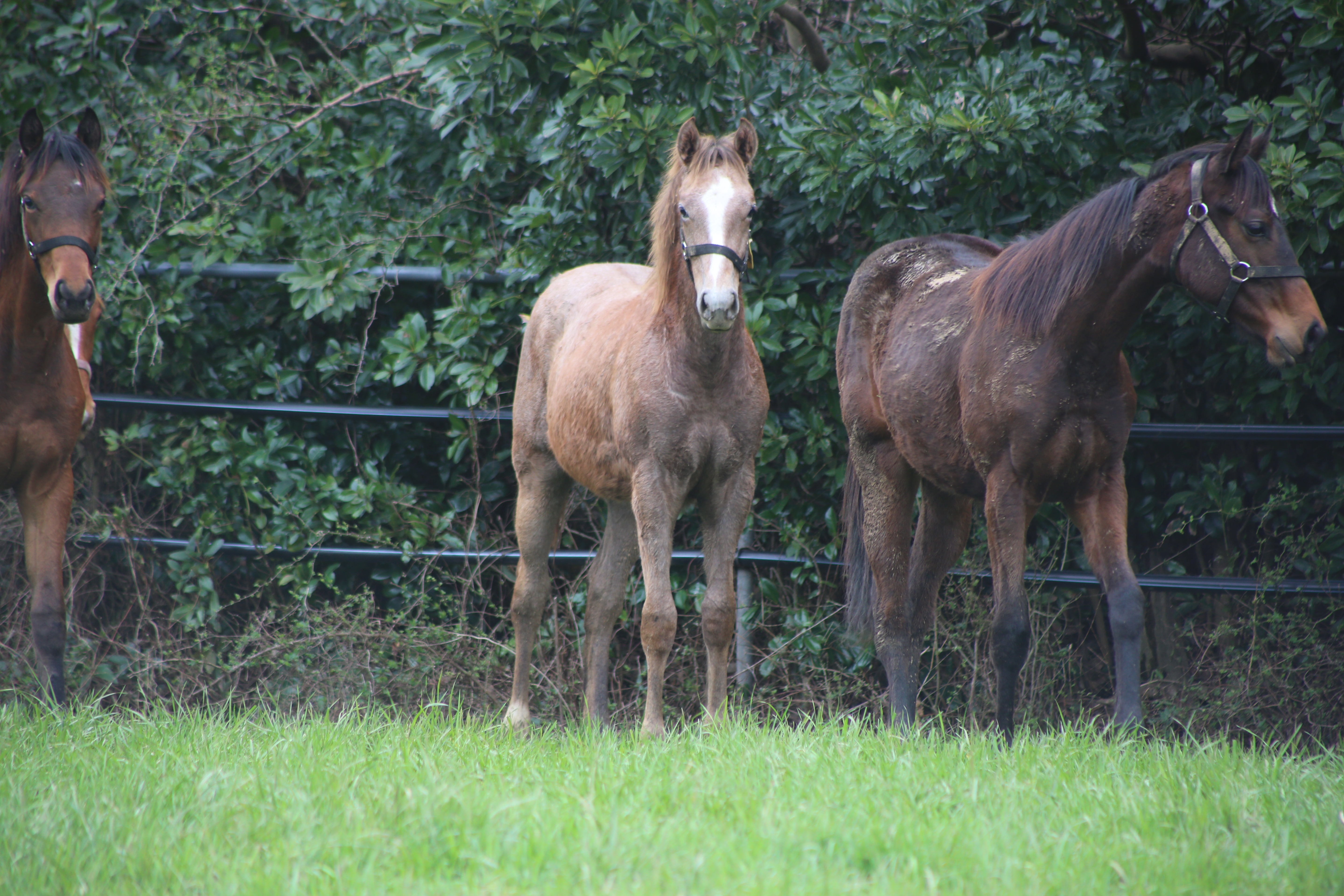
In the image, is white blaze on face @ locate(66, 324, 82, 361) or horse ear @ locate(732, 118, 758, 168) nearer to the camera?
horse ear @ locate(732, 118, 758, 168)

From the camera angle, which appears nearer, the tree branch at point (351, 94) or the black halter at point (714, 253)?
the black halter at point (714, 253)

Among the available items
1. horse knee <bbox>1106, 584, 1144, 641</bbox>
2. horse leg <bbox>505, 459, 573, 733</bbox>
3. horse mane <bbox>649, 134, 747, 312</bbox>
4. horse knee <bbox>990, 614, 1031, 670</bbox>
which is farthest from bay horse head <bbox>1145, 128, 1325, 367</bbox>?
horse leg <bbox>505, 459, 573, 733</bbox>

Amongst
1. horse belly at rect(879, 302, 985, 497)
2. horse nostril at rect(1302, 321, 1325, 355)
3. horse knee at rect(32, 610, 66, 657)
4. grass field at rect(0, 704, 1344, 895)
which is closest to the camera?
grass field at rect(0, 704, 1344, 895)

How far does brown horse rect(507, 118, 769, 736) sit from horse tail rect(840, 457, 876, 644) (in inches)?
32.0

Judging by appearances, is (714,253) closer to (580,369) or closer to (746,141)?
(746,141)

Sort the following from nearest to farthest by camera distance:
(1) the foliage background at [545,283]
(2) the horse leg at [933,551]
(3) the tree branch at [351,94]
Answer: (2) the horse leg at [933,551] < (1) the foliage background at [545,283] < (3) the tree branch at [351,94]

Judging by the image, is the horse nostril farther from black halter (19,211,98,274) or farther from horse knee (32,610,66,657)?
horse knee (32,610,66,657)

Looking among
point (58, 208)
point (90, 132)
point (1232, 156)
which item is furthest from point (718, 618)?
point (90, 132)

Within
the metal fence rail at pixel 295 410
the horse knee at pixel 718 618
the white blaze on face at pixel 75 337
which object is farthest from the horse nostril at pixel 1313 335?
the white blaze on face at pixel 75 337

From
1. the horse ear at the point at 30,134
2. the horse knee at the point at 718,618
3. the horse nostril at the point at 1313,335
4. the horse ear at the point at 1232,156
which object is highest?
the horse ear at the point at 30,134

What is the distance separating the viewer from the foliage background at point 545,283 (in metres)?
4.66

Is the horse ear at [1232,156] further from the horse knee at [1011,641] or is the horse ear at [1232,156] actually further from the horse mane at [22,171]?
the horse mane at [22,171]

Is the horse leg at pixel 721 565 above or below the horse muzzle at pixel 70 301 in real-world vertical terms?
below

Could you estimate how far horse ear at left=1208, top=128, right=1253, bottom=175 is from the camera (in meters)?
3.41
